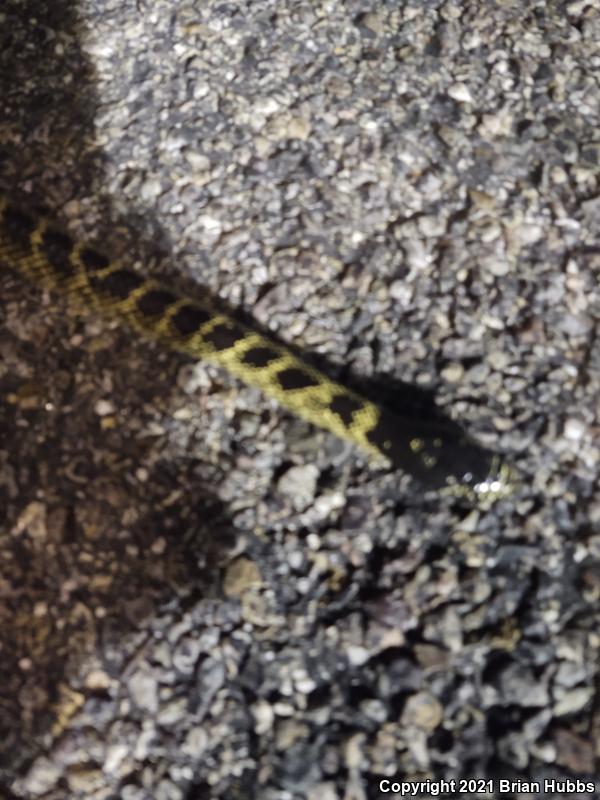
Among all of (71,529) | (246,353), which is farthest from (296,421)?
(71,529)

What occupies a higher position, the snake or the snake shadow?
the snake

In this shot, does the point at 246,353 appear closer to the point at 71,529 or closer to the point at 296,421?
the point at 296,421

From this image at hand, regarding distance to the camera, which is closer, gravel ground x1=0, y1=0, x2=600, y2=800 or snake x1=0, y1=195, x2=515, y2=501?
gravel ground x1=0, y1=0, x2=600, y2=800

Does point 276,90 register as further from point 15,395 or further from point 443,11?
point 15,395

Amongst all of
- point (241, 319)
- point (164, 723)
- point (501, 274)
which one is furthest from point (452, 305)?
point (164, 723)
